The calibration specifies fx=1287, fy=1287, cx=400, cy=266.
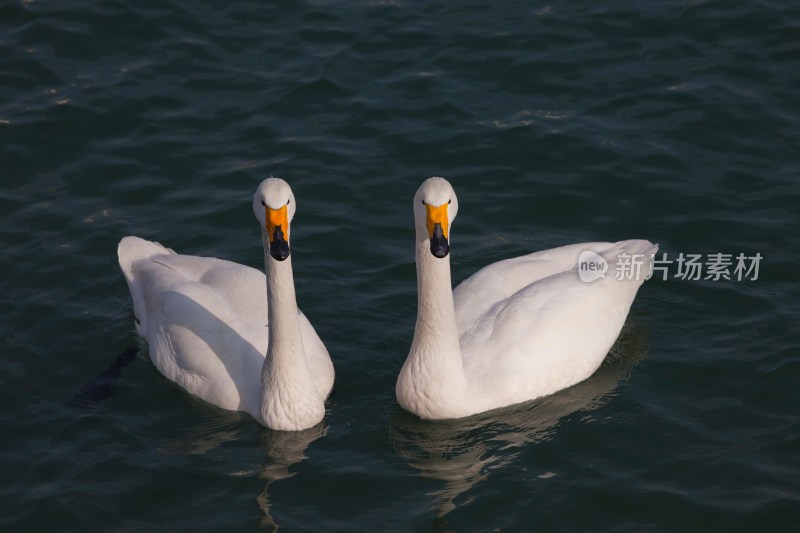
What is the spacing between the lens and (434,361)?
1192 cm

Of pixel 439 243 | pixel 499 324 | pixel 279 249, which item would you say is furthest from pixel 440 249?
pixel 499 324

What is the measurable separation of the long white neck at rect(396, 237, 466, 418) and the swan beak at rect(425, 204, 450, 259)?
0.66m

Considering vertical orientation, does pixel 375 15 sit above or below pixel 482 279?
above

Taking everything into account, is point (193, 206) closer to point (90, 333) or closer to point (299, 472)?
point (90, 333)

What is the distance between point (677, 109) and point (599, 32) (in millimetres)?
2112

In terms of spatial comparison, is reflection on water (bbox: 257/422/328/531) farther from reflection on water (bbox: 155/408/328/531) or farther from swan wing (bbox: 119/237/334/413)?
swan wing (bbox: 119/237/334/413)

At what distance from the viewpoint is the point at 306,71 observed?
1781 centimetres

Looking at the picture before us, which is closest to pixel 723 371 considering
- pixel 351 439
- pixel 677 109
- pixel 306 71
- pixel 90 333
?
pixel 351 439

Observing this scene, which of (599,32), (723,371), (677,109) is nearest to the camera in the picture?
(723,371)

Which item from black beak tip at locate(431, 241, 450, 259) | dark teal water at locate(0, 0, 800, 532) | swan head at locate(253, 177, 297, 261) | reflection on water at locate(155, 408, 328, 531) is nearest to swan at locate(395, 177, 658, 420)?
black beak tip at locate(431, 241, 450, 259)

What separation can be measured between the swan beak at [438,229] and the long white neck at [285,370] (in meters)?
1.32

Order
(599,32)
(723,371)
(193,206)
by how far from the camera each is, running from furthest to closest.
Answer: (599,32)
(193,206)
(723,371)

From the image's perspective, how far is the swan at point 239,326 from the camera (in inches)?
446

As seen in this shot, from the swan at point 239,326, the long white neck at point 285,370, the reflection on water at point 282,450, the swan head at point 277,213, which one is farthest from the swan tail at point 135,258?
the swan head at point 277,213
